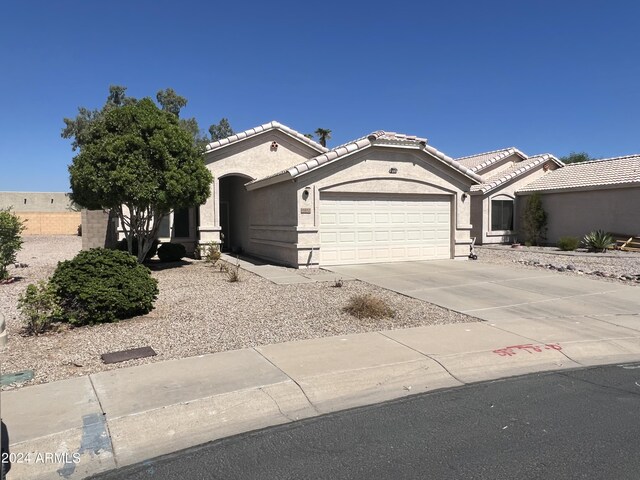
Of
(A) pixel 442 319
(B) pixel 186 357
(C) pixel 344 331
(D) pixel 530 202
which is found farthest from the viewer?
(D) pixel 530 202

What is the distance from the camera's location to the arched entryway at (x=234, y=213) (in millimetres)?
20984

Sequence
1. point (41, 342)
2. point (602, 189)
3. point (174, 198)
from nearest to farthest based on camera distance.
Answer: point (41, 342) → point (174, 198) → point (602, 189)

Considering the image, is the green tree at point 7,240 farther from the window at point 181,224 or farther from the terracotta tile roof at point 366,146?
the terracotta tile roof at point 366,146

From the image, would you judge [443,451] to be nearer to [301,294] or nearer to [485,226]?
[301,294]

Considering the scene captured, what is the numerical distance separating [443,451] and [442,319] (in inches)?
190

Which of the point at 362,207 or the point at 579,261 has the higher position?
the point at 362,207

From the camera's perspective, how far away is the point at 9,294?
11555 millimetres

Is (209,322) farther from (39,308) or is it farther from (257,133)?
(257,133)

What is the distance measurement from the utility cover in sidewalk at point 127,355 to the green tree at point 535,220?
22.7 metres

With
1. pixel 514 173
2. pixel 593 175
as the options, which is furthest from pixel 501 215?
pixel 593 175

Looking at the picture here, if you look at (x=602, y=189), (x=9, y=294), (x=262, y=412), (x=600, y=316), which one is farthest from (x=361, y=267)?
(x=602, y=189)

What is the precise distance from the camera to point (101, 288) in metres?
8.29

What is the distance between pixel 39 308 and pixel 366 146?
10697 mm

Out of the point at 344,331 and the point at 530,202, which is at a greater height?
the point at 530,202
